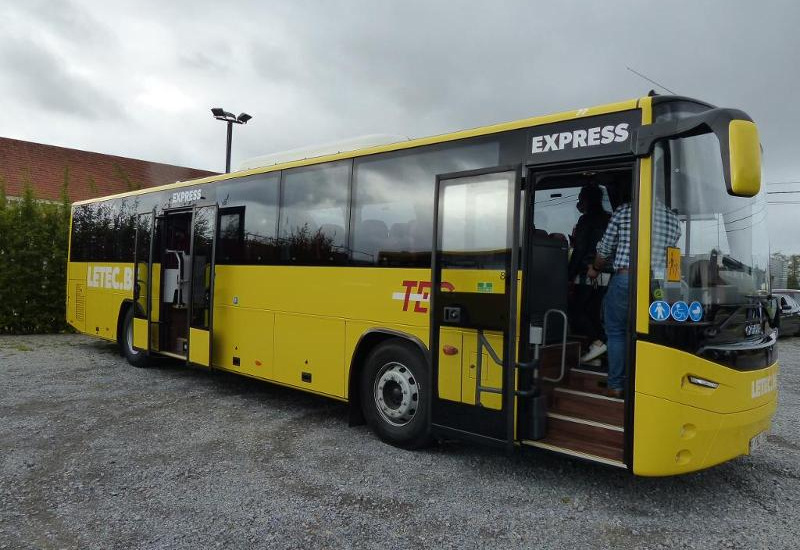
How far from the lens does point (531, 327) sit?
14.8 ft

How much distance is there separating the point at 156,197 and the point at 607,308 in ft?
23.8

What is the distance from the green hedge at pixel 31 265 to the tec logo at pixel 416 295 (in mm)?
12218

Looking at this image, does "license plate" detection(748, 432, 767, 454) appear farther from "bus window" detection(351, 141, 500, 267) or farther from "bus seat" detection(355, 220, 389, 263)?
"bus seat" detection(355, 220, 389, 263)

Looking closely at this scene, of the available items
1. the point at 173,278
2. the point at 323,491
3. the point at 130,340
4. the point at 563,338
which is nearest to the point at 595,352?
the point at 563,338

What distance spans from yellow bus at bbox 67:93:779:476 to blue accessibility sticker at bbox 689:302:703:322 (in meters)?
0.01

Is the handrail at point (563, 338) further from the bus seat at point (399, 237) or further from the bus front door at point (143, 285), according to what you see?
the bus front door at point (143, 285)

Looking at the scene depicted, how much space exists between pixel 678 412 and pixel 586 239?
2.19 m

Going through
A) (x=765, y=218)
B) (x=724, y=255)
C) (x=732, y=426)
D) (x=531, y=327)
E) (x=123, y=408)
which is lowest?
(x=123, y=408)

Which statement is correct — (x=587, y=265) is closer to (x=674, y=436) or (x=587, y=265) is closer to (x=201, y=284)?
(x=674, y=436)

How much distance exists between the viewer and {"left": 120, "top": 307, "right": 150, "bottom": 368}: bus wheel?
9.48 metres

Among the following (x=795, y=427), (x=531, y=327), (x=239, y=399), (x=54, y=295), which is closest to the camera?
(x=531, y=327)

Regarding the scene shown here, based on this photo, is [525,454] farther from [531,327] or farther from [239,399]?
[239,399]

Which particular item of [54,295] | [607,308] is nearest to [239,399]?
[607,308]

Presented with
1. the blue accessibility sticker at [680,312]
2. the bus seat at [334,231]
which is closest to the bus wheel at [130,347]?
the bus seat at [334,231]
